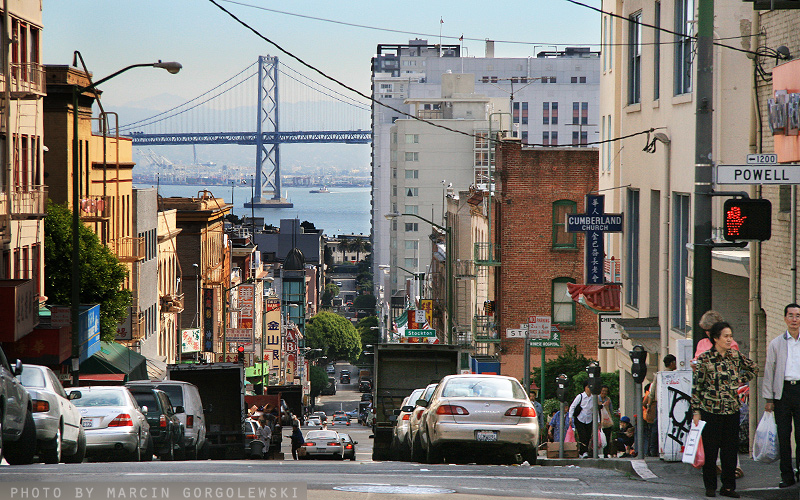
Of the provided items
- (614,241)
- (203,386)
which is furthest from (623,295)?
(203,386)

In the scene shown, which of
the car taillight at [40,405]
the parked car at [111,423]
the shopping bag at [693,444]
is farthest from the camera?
the parked car at [111,423]

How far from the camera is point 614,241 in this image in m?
30.0

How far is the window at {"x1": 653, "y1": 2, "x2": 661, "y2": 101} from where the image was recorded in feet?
79.3

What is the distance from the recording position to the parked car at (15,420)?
12.8 meters

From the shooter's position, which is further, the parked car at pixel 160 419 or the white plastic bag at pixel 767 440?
the parked car at pixel 160 419

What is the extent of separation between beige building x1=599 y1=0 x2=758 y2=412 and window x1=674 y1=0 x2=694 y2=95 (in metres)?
0.02

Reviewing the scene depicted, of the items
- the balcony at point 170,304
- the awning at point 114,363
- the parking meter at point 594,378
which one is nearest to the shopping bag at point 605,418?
the parking meter at point 594,378

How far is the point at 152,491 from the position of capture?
32.7ft

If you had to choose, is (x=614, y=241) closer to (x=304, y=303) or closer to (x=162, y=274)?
(x=162, y=274)

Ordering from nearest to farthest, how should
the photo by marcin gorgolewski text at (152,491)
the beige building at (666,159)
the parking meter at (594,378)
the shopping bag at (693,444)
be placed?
the photo by marcin gorgolewski text at (152,491) → the shopping bag at (693,444) → the parking meter at (594,378) → the beige building at (666,159)

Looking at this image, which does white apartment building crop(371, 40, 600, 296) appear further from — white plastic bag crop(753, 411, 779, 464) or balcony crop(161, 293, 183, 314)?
white plastic bag crop(753, 411, 779, 464)

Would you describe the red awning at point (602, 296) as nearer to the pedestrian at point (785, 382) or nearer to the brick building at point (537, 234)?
the brick building at point (537, 234)

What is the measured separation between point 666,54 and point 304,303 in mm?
123387

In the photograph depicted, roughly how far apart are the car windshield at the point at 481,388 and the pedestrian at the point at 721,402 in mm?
5478
